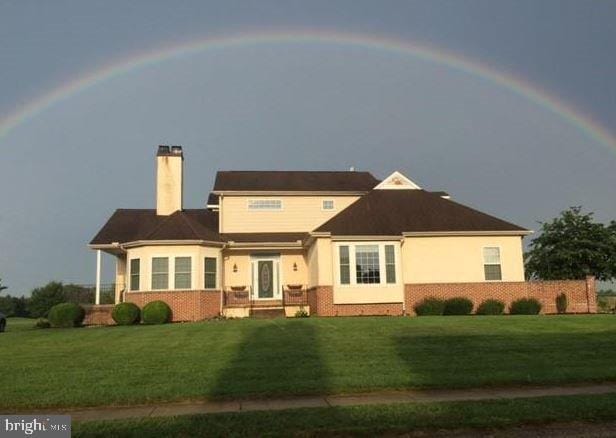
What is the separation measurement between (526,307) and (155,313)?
15.1m

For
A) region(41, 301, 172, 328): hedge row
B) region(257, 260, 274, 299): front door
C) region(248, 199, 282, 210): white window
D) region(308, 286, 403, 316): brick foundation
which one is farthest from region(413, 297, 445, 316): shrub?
region(41, 301, 172, 328): hedge row

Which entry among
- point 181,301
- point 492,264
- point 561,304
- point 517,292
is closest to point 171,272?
point 181,301

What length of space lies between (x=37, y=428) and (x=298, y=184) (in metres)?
23.1

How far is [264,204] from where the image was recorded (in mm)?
28703

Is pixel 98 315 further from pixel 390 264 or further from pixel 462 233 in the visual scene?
pixel 462 233

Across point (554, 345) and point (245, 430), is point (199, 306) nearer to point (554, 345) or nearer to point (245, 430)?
point (554, 345)

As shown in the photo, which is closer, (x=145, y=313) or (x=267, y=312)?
(x=145, y=313)

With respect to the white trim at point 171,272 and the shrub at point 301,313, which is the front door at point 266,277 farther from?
the white trim at point 171,272

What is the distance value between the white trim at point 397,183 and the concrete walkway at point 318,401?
19414mm

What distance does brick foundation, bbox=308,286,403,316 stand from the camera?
23000mm

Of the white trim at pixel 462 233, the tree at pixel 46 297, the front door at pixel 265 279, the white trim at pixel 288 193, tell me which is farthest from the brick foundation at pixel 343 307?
the tree at pixel 46 297

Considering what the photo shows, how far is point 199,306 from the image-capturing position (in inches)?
920

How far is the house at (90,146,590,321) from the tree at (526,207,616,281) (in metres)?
7.27

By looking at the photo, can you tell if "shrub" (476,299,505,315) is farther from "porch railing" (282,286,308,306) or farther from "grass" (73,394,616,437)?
"grass" (73,394,616,437)
